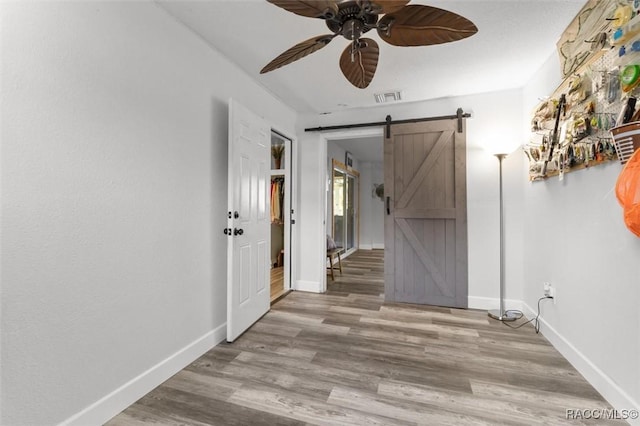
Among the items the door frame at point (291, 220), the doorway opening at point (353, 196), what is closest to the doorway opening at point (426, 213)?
the door frame at point (291, 220)

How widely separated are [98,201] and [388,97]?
301 centimetres

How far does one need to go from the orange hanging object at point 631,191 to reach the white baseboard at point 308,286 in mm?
3145

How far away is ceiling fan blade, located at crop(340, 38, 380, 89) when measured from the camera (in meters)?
1.43

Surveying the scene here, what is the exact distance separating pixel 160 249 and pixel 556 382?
276cm

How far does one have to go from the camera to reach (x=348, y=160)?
6945mm

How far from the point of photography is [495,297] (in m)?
3.25

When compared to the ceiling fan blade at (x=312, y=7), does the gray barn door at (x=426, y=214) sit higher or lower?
lower

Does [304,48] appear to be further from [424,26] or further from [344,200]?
[344,200]

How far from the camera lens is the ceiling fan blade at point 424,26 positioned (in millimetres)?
1179

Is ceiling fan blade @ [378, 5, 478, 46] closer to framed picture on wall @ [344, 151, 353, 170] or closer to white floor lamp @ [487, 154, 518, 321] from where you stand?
white floor lamp @ [487, 154, 518, 321]

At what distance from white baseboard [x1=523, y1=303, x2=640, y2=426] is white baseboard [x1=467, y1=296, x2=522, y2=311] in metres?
0.59

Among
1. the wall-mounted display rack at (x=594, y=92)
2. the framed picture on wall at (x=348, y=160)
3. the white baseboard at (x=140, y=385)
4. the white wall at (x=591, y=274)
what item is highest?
the framed picture on wall at (x=348, y=160)

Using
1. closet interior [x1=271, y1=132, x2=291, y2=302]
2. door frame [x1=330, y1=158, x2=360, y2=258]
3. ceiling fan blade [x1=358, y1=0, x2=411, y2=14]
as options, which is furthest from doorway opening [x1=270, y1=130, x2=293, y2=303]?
ceiling fan blade [x1=358, y1=0, x2=411, y2=14]

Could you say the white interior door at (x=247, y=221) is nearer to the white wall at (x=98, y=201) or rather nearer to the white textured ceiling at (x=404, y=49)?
the white wall at (x=98, y=201)
